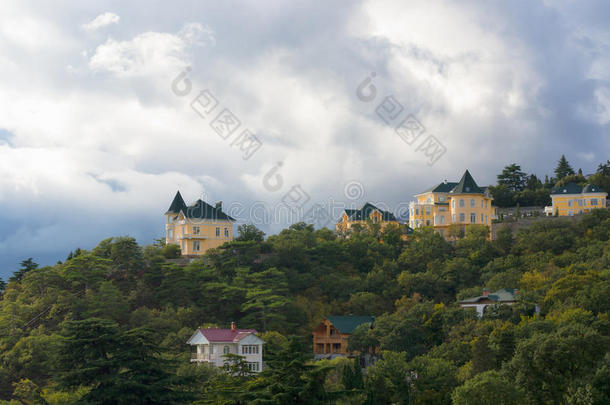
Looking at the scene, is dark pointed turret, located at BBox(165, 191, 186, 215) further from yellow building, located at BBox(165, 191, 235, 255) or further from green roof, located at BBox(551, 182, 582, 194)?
green roof, located at BBox(551, 182, 582, 194)

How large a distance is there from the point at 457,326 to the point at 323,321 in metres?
11.0

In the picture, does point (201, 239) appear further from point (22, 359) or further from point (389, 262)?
point (22, 359)

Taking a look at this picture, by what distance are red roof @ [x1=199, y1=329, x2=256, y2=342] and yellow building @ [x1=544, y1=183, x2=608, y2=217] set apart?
36.0m

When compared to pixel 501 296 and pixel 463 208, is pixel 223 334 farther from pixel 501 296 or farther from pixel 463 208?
pixel 463 208

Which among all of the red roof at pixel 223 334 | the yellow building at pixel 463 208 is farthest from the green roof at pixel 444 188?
the red roof at pixel 223 334

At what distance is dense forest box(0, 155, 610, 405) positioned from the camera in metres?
31.8

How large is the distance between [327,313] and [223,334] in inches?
443

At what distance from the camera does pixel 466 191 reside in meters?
70.2

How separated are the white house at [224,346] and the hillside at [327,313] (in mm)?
1649

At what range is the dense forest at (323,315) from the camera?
31828mm

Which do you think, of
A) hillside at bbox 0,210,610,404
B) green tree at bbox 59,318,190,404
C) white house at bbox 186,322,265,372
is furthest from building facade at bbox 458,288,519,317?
green tree at bbox 59,318,190,404

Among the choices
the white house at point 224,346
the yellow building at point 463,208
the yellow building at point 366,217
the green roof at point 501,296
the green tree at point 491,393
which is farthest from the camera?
the yellow building at point 366,217

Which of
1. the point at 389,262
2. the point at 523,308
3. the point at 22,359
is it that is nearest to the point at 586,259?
the point at 523,308

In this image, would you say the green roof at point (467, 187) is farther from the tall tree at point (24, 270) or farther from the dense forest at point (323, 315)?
the tall tree at point (24, 270)
